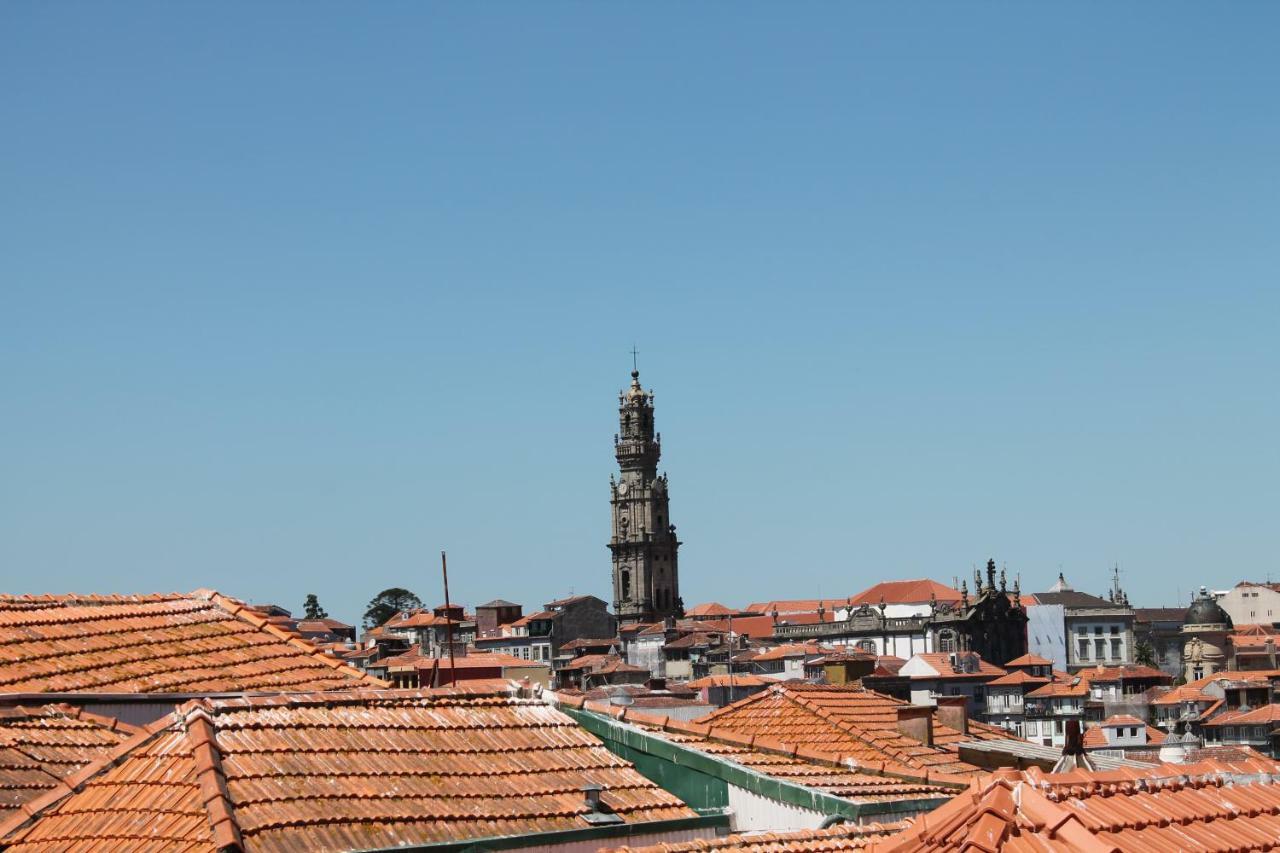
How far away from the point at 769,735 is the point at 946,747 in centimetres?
282

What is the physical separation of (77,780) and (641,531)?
13491cm

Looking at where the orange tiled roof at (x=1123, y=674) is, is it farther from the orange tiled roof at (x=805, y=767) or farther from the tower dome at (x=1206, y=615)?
the orange tiled roof at (x=805, y=767)

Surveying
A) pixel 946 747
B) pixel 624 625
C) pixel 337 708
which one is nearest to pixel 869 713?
pixel 946 747

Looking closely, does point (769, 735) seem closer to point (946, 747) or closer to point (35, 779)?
point (946, 747)

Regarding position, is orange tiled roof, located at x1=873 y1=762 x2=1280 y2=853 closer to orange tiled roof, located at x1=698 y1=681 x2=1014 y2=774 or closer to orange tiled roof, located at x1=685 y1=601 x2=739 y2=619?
orange tiled roof, located at x1=698 y1=681 x2=1014 y2=774

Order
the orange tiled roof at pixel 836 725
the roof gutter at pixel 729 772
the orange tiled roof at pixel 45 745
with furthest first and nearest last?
the orange tiled roof at pixel 836 725 → the roof gutter at pixel 729 772 → the orange tiled roof at pixel 45 745

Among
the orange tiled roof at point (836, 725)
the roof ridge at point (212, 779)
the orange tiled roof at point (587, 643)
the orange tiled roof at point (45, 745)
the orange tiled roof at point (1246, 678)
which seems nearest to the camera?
the roof ridge at point (212, 779)

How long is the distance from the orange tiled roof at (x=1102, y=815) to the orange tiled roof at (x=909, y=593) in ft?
432

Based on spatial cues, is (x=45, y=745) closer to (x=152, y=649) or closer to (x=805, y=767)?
(x=152, y=649)

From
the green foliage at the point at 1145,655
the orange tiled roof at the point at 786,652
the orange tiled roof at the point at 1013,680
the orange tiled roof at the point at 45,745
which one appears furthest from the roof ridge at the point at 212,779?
the green foliage at the point at 1145,655

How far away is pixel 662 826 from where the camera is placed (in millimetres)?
13734

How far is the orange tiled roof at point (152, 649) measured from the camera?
1568 cm

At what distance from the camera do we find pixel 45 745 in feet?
46.3

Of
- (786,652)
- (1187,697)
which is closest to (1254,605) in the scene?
(786,652)
